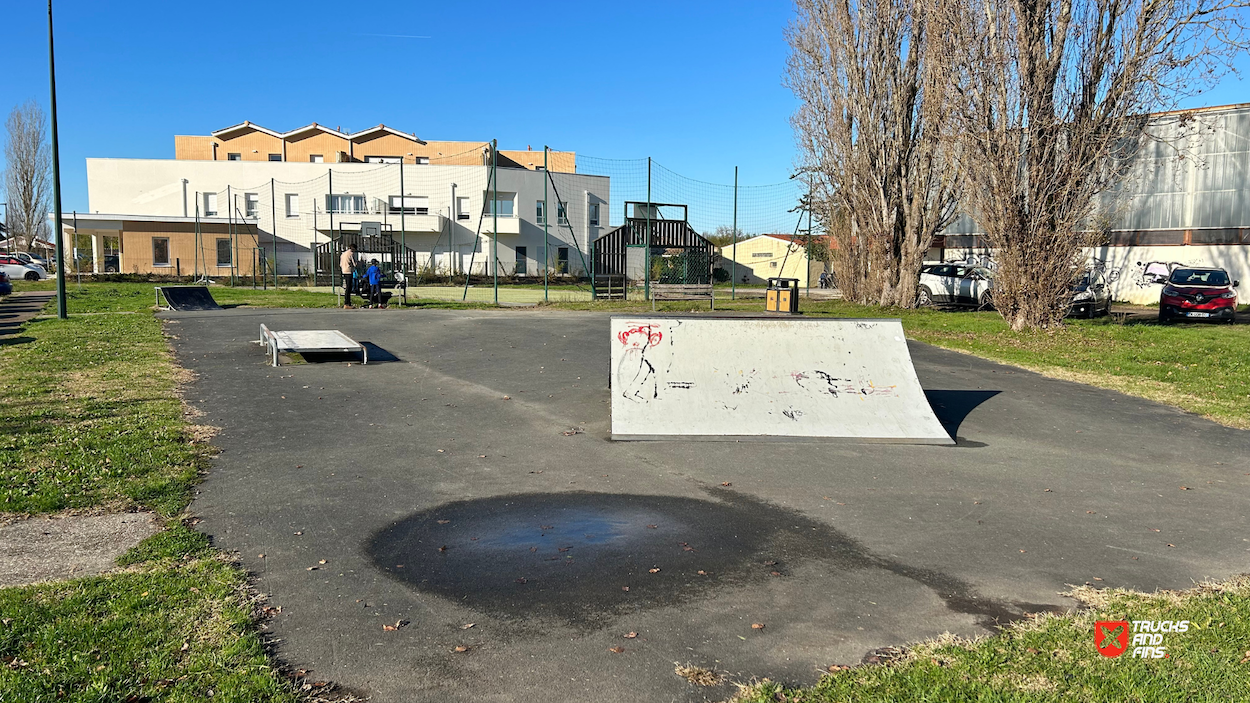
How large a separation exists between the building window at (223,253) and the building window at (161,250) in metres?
2.66

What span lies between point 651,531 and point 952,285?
78.6 feet

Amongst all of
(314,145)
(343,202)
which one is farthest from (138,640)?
(314,145)

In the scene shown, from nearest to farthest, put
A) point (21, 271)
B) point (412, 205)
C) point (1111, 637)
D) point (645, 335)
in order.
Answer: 1. point (1111, 637)
2. point (645, 335)
3. point (21, 271)
4. point (412, 205)

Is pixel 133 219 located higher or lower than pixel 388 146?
lower

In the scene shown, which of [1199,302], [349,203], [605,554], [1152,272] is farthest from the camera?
[349,203]

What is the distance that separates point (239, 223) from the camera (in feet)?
162

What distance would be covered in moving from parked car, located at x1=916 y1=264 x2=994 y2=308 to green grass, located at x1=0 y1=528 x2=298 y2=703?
2437cm

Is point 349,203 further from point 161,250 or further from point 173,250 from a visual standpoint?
point 161,250

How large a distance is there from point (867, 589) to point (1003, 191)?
1457 cm

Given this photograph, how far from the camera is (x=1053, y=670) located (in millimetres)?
3408

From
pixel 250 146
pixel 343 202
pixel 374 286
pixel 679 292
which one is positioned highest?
pixel 250 146

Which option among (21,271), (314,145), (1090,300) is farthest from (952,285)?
(314,145)

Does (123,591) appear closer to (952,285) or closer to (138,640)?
(138,640)

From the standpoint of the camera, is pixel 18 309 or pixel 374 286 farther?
pixel 374 286
